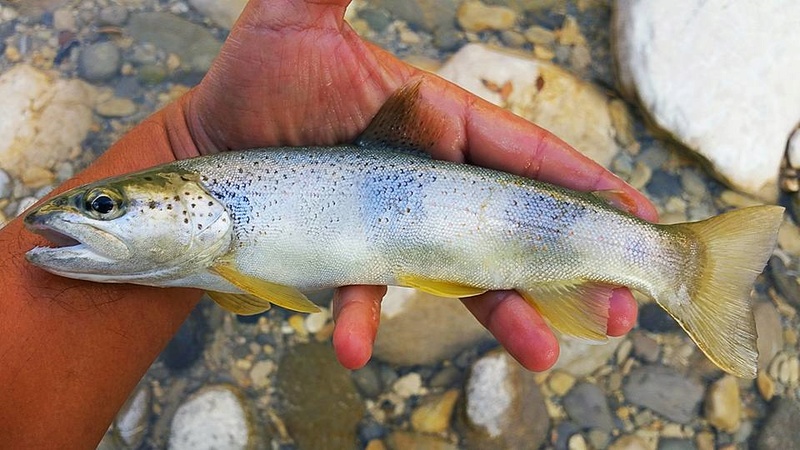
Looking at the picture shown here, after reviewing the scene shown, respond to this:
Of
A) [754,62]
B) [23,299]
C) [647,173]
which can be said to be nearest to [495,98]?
[647,173]

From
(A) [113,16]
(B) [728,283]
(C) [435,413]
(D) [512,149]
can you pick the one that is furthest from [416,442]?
(A) [113,16]

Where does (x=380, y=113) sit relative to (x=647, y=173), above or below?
above

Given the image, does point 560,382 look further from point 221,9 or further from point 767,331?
point 221,9

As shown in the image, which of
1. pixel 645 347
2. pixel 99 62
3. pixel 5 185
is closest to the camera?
pixel 645 347

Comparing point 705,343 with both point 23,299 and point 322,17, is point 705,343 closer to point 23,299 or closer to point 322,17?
point 322,17

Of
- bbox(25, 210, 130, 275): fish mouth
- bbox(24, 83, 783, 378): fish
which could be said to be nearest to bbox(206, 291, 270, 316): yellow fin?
bbox(24, 83, 783, 378): fish
